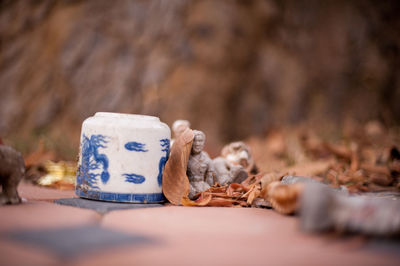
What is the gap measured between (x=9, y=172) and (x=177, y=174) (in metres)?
0.92

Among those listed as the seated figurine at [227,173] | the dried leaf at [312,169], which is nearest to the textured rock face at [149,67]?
the dried leaf at [312,169]

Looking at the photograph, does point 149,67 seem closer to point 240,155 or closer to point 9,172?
point 240,155

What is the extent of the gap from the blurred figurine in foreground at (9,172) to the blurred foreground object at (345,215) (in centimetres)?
135

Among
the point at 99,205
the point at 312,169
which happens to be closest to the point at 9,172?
the point at 99,205

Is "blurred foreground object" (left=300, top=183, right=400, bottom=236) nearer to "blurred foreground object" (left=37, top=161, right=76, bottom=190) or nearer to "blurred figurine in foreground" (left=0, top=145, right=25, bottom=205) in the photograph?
"blurred figurine in foreground" (left=0, top=145, right=25, bottom=205)

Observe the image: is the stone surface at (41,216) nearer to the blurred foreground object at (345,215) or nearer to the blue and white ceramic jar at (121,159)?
the blue and white ceramic jar at (121,159)

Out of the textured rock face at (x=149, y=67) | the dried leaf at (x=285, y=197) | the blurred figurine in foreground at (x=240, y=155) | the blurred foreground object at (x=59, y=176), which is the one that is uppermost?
the textured rock face at (x=149, y=67)

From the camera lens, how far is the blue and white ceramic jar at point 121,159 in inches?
84.0

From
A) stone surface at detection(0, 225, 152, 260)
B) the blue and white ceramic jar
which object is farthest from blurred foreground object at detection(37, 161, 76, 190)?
stone surface at detection(0, 225, 152, 260)

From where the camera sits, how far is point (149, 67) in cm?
746

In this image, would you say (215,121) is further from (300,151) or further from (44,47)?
(44,47)

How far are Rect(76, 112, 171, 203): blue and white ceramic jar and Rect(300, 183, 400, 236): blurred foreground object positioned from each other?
1023mm

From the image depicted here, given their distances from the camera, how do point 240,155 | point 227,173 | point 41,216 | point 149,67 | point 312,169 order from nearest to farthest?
point 41,216 < point 227,173 < point 240,155 < point 312,169 < point 149,67

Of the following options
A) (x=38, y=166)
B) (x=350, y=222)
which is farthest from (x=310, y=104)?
(x=350, y=222)
